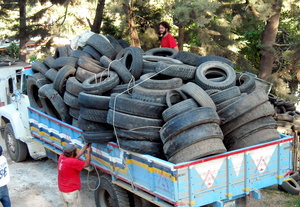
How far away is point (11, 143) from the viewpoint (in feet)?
35.4

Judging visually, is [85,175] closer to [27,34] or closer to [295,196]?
[295,196]

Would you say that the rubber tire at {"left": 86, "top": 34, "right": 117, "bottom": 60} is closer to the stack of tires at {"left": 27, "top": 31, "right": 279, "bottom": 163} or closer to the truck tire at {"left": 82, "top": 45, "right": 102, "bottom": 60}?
the truck tire at {"left": 82, "top": 45, "right": 102, "bottom": 60}

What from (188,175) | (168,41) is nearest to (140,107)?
(188,175)

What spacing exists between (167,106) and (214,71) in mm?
1789

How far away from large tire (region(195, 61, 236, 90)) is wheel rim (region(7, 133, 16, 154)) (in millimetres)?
5625

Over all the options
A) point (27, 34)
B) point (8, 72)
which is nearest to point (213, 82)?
point (8, 72)

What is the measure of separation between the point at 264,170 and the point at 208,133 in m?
1.21

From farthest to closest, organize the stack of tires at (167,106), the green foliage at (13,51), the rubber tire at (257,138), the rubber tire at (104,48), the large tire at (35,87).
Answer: the green foliage at (13,51), the large tire at (35,87), the rubber tire at (104,48), the rubber tire at (257,138), the stack of tires at (167,106)

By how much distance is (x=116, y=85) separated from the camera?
7449 mm

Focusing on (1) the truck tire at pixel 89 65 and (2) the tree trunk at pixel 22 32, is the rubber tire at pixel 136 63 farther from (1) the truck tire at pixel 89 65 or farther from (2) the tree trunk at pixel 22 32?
(2) the tree trunk at pixel 22 32

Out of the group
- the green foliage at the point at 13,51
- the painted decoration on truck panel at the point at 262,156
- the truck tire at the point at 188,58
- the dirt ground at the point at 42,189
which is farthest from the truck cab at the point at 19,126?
the green foliage at the point at 13,51

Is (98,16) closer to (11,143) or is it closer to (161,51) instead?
(11,143)

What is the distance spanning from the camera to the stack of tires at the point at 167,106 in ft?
18.6

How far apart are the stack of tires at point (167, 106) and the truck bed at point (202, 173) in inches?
7.4
